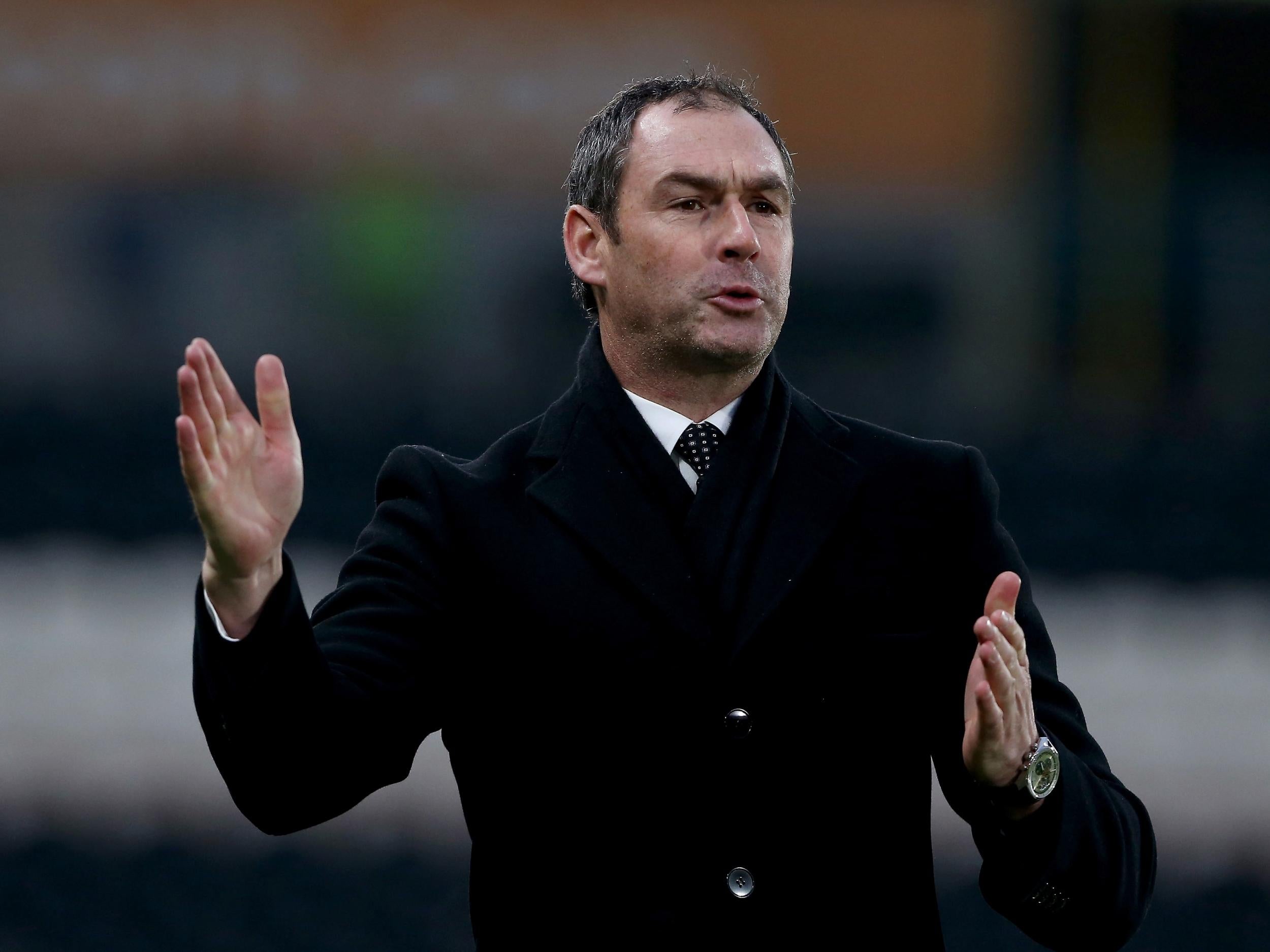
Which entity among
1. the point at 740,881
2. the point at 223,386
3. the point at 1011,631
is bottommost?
the point at 740,881

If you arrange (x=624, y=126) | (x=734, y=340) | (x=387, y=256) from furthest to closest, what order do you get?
1. (x=387, y=256)
2. (x=624, y=126)
3. (x=734, y=340)

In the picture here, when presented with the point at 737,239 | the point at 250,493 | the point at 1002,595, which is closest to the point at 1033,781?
the point at 1002,595

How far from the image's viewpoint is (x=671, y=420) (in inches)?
115

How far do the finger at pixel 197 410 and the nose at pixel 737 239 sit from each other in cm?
86

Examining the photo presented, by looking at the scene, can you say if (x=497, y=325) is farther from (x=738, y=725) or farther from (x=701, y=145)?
(x=738, y=725)

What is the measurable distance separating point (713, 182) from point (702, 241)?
10 centimetres

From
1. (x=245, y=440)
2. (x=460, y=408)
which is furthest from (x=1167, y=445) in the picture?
(x=245, y=440)

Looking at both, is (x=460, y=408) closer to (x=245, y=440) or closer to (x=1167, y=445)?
(x=1167, y=445)

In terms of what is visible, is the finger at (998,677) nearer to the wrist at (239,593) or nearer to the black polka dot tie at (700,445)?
the black polka dot tie at (700,445)

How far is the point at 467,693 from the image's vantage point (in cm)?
278

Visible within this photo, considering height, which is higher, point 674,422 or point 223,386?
point 223,386

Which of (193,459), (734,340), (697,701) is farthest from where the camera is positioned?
(734,340)

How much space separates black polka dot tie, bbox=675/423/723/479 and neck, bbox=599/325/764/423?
23mm

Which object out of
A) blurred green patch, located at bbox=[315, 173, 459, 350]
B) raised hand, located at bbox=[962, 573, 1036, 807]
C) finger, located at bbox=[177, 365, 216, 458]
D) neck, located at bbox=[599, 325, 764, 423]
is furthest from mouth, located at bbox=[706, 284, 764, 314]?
blurred green patch, located at bbox=[315, 173, 459, 350]
